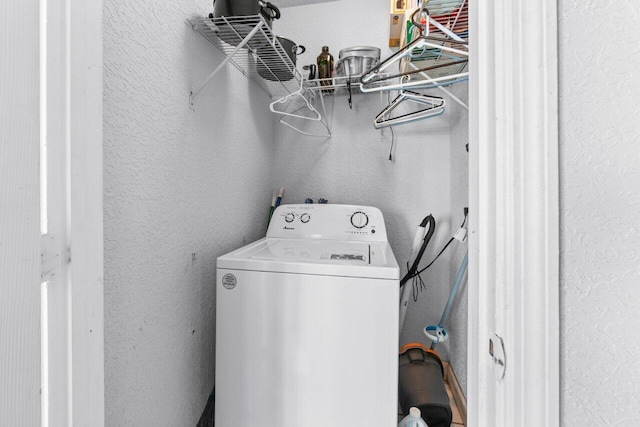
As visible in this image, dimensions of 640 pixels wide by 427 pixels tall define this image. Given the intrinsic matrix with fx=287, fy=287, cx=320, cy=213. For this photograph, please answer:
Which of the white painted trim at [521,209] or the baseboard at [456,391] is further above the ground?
the white painted trim at [521,209]

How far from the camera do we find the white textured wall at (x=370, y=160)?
1728 mm

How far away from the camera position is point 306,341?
996mm

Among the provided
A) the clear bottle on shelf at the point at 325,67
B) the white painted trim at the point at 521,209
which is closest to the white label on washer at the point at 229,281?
the white painted trim at the point at 521,209

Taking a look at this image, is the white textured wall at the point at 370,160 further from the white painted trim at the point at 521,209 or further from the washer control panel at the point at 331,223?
the white painted trim at the point at 521,209

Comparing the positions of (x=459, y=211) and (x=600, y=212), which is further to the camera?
(x=459, y=211)

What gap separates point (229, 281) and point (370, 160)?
1164 millimetres

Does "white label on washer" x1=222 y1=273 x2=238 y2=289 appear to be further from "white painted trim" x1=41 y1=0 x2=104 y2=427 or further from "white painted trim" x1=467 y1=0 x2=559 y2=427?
"white painted trim" x1=467 y1=0 x2=559 y2=427

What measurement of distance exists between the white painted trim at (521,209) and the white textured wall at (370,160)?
138 centimetres

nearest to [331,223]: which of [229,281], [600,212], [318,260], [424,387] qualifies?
[318,260]

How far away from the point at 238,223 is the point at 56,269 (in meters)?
0.99

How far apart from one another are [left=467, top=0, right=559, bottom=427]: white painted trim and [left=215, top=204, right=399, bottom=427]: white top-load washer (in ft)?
1.85

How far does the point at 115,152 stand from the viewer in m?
0.72

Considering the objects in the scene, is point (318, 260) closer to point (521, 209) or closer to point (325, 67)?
point (521, 209)

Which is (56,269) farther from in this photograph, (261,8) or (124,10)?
(261,8)
